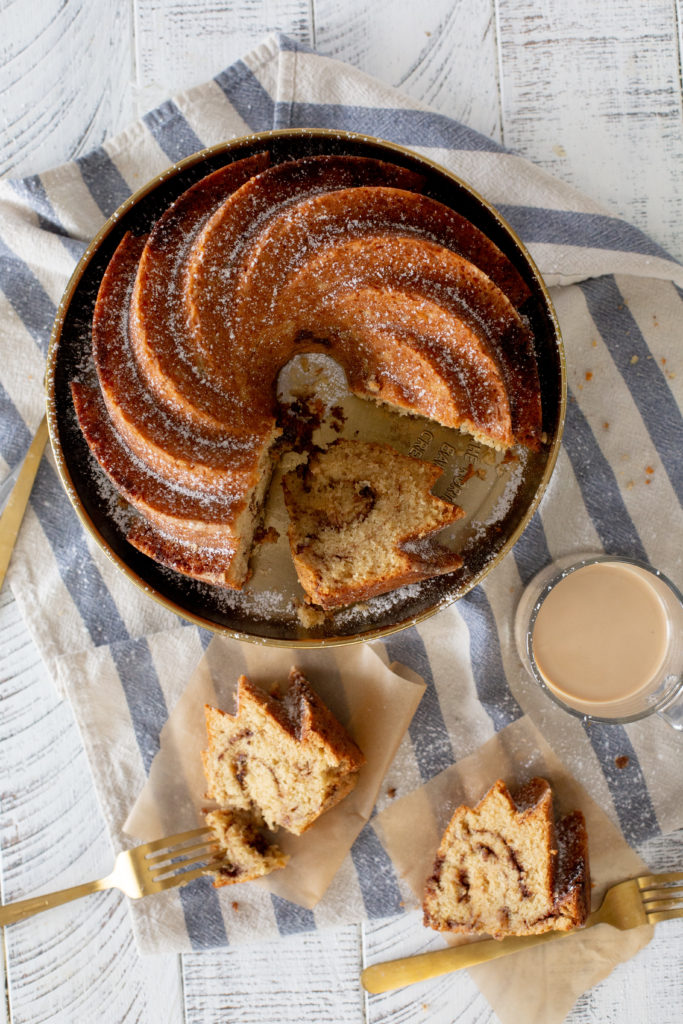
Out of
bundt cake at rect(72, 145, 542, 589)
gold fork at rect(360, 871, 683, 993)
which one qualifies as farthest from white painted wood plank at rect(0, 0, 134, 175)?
gold fork at rect(360, 871, 683, 993)

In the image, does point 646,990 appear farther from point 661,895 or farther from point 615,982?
point 661,895

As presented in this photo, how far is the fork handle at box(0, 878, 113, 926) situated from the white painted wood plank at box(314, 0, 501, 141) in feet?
9.14

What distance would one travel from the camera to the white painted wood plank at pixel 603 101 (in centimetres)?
258

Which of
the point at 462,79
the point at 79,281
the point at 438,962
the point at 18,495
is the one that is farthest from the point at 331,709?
the point at 462,79

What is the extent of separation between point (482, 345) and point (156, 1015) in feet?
8.16

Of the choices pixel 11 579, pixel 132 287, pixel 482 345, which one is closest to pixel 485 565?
pixel 482 345

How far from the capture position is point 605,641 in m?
2.66

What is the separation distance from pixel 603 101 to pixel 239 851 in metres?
2.68

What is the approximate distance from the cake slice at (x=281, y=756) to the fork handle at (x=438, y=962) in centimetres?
59

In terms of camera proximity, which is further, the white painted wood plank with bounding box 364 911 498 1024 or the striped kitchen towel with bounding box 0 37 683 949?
the white painted wood plank with bounding box 364 911 498 1024

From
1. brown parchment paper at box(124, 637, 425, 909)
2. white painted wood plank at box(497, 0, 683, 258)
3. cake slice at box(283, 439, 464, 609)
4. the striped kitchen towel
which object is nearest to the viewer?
cake slice at box(283, 439, 464, 609)

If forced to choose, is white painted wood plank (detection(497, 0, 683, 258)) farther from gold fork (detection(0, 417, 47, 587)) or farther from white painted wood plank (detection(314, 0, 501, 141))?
gold fork (detection(0, 417, 47, 587))

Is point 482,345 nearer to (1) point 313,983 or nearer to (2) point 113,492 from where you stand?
(2) point 113,492

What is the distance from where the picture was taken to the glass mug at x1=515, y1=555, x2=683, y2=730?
2590 millimetres
